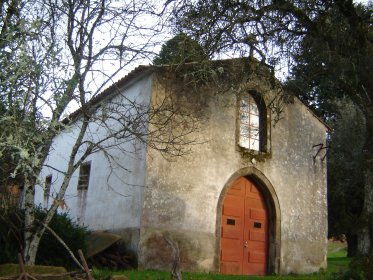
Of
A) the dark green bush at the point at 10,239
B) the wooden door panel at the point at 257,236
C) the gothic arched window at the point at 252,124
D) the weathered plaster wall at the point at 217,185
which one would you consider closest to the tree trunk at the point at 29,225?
the dark green bush at the point at 10,239

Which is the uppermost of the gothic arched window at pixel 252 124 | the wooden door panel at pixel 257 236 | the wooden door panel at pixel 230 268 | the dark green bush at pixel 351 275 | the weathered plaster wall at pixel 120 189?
the gothic arched window at pixel 252 124

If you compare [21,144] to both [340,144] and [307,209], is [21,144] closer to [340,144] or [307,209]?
[307,209]

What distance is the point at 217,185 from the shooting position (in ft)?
45.1

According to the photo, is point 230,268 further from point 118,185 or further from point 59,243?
point 59,243

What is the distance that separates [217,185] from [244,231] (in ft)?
6.45

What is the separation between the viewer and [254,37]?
11945 mm

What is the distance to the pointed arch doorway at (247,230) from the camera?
1392 cm

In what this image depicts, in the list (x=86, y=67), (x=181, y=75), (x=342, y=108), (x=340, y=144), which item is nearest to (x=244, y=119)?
(x=181, y=75)

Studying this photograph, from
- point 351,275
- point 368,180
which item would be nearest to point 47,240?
point 351,275

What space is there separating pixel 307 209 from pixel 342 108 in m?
10.5

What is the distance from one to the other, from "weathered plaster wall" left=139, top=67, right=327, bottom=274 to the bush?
72.2 inches

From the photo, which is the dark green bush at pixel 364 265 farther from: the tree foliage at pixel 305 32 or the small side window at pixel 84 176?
the small side window at pixel 84 176

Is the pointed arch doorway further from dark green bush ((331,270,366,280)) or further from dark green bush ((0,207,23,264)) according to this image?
dark green bush ((0,207,23,264))

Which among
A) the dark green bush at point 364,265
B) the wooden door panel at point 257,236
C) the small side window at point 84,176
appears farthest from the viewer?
the small side window at point 84,176
